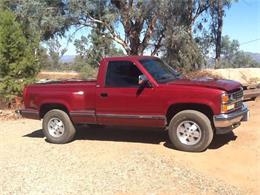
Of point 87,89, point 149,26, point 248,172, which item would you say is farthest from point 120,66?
point 149,26

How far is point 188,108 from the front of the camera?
884 centimetres

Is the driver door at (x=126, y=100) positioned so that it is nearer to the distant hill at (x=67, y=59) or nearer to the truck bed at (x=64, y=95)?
the truck bed at (x=64, y=95)

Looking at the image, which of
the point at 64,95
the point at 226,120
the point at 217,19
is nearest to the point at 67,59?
the point at 217,19

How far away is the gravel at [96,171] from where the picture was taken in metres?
6.84

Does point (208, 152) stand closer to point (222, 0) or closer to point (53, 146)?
point (53, 146)

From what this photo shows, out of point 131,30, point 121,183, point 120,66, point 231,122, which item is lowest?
point 121,183

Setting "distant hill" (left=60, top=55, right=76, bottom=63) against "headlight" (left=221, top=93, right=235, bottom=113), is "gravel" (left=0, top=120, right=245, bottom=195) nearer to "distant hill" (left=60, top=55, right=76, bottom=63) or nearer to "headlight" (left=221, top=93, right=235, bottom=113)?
"headlight" (left=221, top=93, right=235, bottom=113)

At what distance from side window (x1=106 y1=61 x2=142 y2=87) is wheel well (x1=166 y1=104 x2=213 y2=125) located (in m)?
0.87

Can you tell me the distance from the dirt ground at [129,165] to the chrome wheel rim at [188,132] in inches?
11.7

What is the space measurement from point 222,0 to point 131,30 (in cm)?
501

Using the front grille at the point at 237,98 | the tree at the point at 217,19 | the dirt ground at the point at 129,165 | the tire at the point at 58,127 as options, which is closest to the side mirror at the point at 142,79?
the dirt ground at the point at 129,165

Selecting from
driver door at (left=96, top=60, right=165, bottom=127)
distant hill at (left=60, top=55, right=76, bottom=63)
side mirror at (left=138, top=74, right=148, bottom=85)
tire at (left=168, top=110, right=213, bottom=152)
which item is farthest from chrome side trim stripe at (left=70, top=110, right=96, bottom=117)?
distant hill at (left=60, top=55, right=76, bottom=63)

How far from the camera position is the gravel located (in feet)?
22.4

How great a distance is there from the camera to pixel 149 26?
24.6 m
